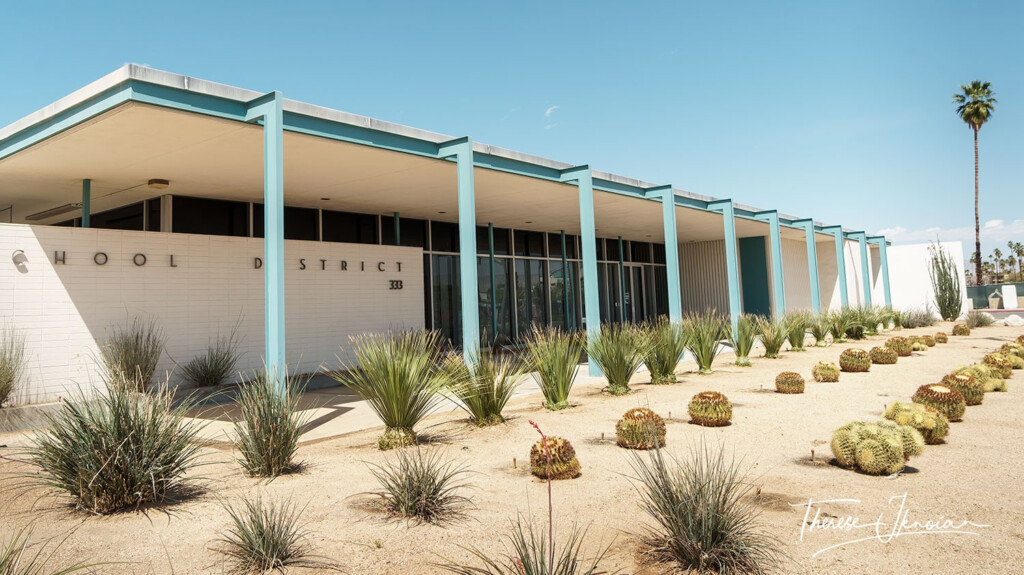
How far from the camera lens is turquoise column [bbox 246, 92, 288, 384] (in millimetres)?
5844

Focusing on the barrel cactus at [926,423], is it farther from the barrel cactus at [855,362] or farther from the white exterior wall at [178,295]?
the white exterior wall at [178,295]

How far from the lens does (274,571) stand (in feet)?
8.95

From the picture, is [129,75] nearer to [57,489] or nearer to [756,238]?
[57,489]

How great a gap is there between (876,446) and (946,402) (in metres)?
2.35

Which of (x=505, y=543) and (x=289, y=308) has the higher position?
(x=289, y=308)

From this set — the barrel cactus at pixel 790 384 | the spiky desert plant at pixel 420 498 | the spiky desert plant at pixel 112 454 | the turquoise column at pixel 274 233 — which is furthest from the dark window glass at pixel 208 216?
the barrel cactus at pixel 790 384

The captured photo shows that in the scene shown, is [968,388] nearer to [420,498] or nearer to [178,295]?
[420,498]

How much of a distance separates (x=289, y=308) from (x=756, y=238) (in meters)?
16.8

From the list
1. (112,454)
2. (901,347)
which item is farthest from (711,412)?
(901,347)

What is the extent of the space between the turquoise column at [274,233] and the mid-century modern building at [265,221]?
0.02 meters

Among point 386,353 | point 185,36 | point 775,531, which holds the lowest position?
point 775,531

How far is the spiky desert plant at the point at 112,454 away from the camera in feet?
11.6

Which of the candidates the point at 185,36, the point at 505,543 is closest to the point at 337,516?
the point at 505,543

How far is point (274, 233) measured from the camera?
5.95m
